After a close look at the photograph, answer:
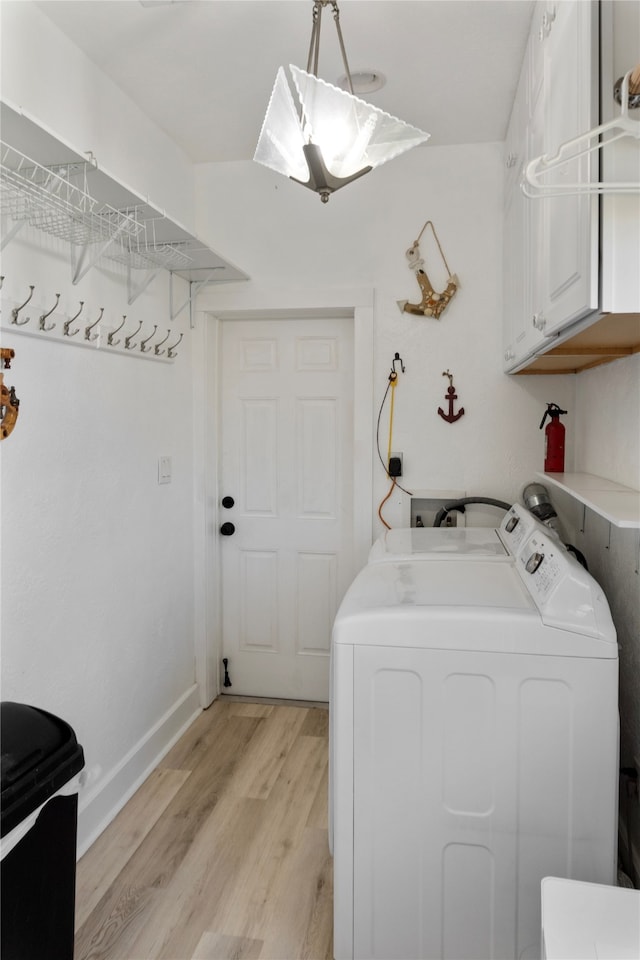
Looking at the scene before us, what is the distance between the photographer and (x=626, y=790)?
1.80 meters

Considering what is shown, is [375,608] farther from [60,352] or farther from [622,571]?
[60,352]

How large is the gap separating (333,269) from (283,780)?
86.3 inches

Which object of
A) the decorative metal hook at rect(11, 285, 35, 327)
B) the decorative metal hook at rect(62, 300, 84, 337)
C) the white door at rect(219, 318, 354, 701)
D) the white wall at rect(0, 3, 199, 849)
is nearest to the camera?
the decorative metal hook at rect(11, 285, 35, 327)

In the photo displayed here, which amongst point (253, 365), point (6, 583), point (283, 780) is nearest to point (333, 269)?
point (253, 365)

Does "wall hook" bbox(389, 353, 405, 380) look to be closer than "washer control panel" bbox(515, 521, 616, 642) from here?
No

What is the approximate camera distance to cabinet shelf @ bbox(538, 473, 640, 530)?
48.3 inches

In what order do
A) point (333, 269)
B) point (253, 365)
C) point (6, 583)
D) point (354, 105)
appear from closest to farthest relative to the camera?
point (354, 105)
point (6, 583)
point (333, 269)
point (253, 365)

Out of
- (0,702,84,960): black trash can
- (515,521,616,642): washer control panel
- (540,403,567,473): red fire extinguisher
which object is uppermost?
(540,403,567,473): red fire extinguisher

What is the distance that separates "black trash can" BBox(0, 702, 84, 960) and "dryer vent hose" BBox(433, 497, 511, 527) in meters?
1.81

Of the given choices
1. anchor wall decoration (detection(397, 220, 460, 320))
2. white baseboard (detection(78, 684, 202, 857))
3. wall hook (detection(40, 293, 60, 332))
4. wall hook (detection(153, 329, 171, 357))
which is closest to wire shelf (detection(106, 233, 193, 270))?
wall hook (detection(153, 329, 171, 357))

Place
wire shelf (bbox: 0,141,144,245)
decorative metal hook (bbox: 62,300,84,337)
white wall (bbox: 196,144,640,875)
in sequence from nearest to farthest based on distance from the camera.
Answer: wire shelf (bbox: 0,141,144,245)
decorative metal hook (bbox: 62,300,84,337)
white wall (bbox: 196,144,640,875)

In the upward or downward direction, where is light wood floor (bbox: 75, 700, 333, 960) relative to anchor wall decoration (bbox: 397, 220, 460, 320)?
downward

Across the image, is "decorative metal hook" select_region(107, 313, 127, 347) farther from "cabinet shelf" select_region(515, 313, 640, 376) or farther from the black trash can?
"cabinet shelf" select_region(515, 313, 640, 376)

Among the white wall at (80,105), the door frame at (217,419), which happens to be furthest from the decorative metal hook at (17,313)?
the door frame at (217,419)
